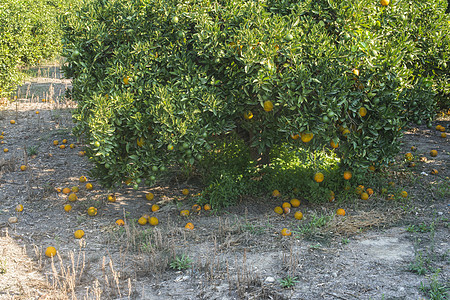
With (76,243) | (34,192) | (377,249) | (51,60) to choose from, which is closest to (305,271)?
(377,249)

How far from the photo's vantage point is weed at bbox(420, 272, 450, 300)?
292 cm

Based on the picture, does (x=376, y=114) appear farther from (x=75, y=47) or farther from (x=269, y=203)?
(x=75, y=47)

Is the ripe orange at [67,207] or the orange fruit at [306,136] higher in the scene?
A: the orange fruit at [306,136]

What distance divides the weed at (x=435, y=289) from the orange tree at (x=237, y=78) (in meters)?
1.41

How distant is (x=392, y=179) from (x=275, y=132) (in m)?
1.91

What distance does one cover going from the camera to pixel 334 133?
4.08 meters

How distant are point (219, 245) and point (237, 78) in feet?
5.05

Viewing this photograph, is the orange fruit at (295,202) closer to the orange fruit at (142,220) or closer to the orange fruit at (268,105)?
the orange fruit at (268,105)

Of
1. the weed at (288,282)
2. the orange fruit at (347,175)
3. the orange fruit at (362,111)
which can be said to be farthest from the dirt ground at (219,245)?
the orange fruit at (362,111)

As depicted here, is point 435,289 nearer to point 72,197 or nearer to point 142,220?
point 142,220

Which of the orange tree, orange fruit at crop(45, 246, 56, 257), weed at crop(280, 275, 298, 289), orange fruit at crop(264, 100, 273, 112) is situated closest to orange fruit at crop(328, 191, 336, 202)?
the orange tree

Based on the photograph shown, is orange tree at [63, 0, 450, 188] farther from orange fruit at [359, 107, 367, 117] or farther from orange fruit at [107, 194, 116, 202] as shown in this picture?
orange fruit at [107, 194, 116, 202]

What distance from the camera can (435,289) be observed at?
296cm

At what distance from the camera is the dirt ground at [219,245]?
10.6 feet
